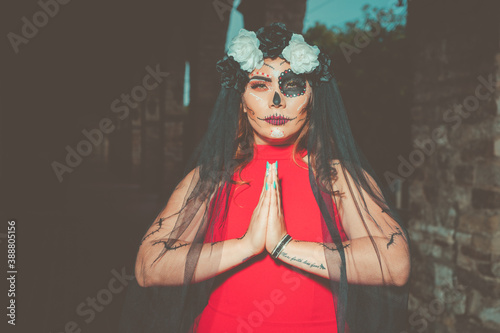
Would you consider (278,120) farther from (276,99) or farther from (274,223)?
(274,223)

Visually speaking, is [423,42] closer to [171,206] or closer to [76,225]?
[171,206]

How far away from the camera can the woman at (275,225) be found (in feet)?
5.14

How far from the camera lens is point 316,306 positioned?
1653 mm

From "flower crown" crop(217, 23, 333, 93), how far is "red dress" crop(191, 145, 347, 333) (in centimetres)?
45

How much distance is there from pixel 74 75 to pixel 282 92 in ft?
43.9

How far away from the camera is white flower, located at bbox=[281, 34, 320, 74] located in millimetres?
1735

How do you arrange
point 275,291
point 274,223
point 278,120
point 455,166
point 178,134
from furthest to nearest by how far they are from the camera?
point 178,134 → point 455,166 → point 278,120 → point 275,291 → point 274,223

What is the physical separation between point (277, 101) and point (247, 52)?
0.22m

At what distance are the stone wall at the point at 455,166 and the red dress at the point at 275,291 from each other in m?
2.52

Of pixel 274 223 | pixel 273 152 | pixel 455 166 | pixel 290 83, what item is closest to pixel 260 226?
pixel 274 223

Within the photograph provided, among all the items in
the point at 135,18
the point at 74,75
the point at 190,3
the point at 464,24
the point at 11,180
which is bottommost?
the point at 11,180

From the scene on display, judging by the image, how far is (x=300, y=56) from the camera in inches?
68.5

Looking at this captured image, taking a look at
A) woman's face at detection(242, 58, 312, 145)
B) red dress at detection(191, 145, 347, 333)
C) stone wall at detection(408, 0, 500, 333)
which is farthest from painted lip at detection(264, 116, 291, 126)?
stone wall at detection(408, 0, 500, 333)

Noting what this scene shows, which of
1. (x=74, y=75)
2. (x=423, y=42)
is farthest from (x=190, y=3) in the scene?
(x=423, y=42)
